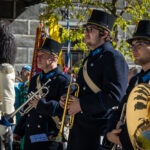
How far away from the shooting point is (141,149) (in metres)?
2.79

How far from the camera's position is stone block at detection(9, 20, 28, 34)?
37.7 ft

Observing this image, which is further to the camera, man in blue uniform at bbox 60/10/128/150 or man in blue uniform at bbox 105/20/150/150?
man in blue uniform at bbox 60/10/128/150

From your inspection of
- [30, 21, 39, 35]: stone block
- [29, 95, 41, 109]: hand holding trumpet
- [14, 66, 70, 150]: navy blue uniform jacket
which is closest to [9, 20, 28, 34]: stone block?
[30, 21, 39, 35]: stone block

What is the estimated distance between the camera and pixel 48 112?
14.8ft

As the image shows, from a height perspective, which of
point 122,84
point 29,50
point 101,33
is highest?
point 101,33

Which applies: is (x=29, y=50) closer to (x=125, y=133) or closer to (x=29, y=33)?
(x=29, y=33)

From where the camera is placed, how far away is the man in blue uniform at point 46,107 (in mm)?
4539

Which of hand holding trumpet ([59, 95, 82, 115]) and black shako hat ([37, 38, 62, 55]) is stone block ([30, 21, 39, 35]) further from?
hand holding trumpet ([59, 95, 82, 115])

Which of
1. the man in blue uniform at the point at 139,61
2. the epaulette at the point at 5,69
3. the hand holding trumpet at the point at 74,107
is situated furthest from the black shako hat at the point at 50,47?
the man in blue uniform at the point at 139,61

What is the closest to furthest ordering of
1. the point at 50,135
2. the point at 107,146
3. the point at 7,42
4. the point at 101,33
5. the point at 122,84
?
the point at 107,146, the point at 122,84, the point at 101,33, the point at 50,135, the point at 7,42

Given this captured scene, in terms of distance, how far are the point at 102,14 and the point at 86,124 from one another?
43.1 inches

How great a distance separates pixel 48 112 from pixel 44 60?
27.5 inches

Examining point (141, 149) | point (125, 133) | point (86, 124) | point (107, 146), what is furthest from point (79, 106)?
point (141, 149)

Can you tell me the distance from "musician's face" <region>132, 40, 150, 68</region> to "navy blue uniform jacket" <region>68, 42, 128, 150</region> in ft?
1.47
